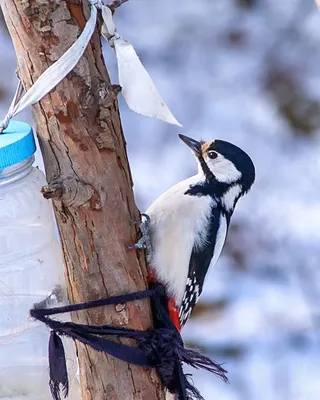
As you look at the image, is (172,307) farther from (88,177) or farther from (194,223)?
(88,177)

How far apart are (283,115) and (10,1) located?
2.36m

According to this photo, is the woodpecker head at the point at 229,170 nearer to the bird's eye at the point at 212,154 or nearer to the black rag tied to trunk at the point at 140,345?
the bird's eye at the point at 212,154

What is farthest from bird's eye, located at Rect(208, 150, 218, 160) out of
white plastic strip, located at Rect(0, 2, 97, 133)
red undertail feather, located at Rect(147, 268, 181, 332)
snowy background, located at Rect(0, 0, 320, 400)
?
snowy background, located at Rect(0, 0, 320, 400)

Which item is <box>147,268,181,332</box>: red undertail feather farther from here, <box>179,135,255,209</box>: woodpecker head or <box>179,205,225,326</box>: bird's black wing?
<box>179,135,255,209</box>: woodpecker head

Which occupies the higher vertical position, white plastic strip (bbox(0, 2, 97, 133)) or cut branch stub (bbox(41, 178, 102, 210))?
white plastic strip (bbox(0, 2, 97, 133))

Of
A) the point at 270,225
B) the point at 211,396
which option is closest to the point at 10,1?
the point at 211,396

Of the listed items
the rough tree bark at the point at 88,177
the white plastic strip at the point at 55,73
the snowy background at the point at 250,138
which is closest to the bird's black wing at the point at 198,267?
the rough tree bark at the point at 88,177

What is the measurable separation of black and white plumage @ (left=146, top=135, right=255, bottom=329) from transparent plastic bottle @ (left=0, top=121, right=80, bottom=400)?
0.70 feet

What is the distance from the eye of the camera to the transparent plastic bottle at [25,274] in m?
1.13

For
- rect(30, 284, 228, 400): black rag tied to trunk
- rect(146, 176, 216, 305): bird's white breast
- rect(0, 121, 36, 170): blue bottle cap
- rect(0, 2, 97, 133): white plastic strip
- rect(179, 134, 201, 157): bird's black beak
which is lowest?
rect(30, 284, 228, 400): black rag tied to trunk

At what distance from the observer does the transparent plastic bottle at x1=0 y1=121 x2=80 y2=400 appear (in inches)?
44.4

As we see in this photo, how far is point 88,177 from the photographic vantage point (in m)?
1.08

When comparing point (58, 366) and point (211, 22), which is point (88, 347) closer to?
point (58, 366)

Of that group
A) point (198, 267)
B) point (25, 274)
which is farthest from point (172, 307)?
point (25, 274)
